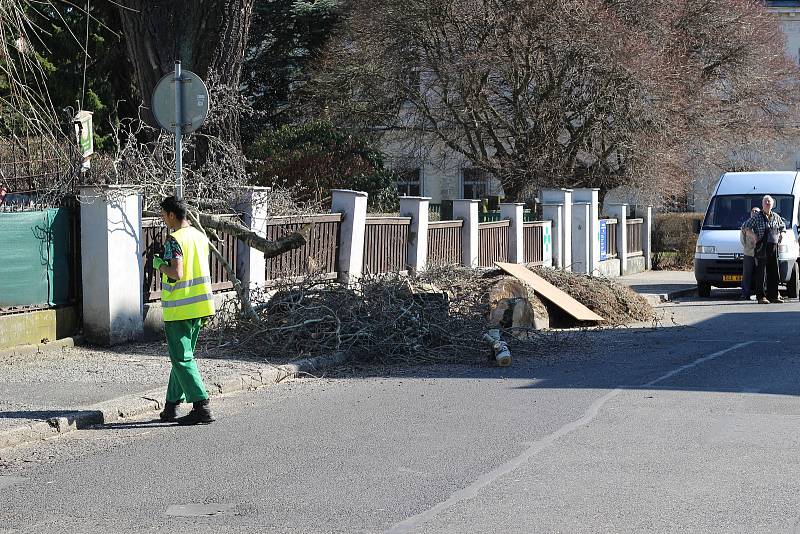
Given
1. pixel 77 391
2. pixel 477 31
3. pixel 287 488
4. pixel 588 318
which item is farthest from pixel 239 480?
pixel 477 31

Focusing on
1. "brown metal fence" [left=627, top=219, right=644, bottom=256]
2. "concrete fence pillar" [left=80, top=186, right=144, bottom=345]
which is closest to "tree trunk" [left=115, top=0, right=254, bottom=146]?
"concrete fence pillar" [left=80, top=186, right=144, bottom=345]

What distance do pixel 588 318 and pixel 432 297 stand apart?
3.32m

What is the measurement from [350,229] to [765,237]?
8.18 m

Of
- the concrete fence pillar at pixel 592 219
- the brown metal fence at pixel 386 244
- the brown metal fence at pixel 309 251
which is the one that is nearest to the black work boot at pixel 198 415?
the brown metal fence at pixel 309 251

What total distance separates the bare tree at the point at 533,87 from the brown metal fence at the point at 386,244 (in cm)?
1182

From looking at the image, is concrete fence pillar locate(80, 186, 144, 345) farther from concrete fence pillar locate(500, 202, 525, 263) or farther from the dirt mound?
concrete fence pillar locate(500, 202, 525, 263)

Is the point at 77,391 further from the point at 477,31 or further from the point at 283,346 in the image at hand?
the point at 477,31

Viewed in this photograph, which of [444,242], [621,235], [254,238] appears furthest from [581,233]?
[254,238]

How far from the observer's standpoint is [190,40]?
17.3 meters

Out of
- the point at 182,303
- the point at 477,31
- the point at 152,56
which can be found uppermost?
the point at 477,31

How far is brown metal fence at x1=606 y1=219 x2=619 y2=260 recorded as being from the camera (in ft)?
99.7

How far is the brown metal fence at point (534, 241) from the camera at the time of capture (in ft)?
80.7

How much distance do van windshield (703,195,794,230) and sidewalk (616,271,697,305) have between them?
1.76 m

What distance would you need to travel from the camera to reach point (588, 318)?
15.9 metres
